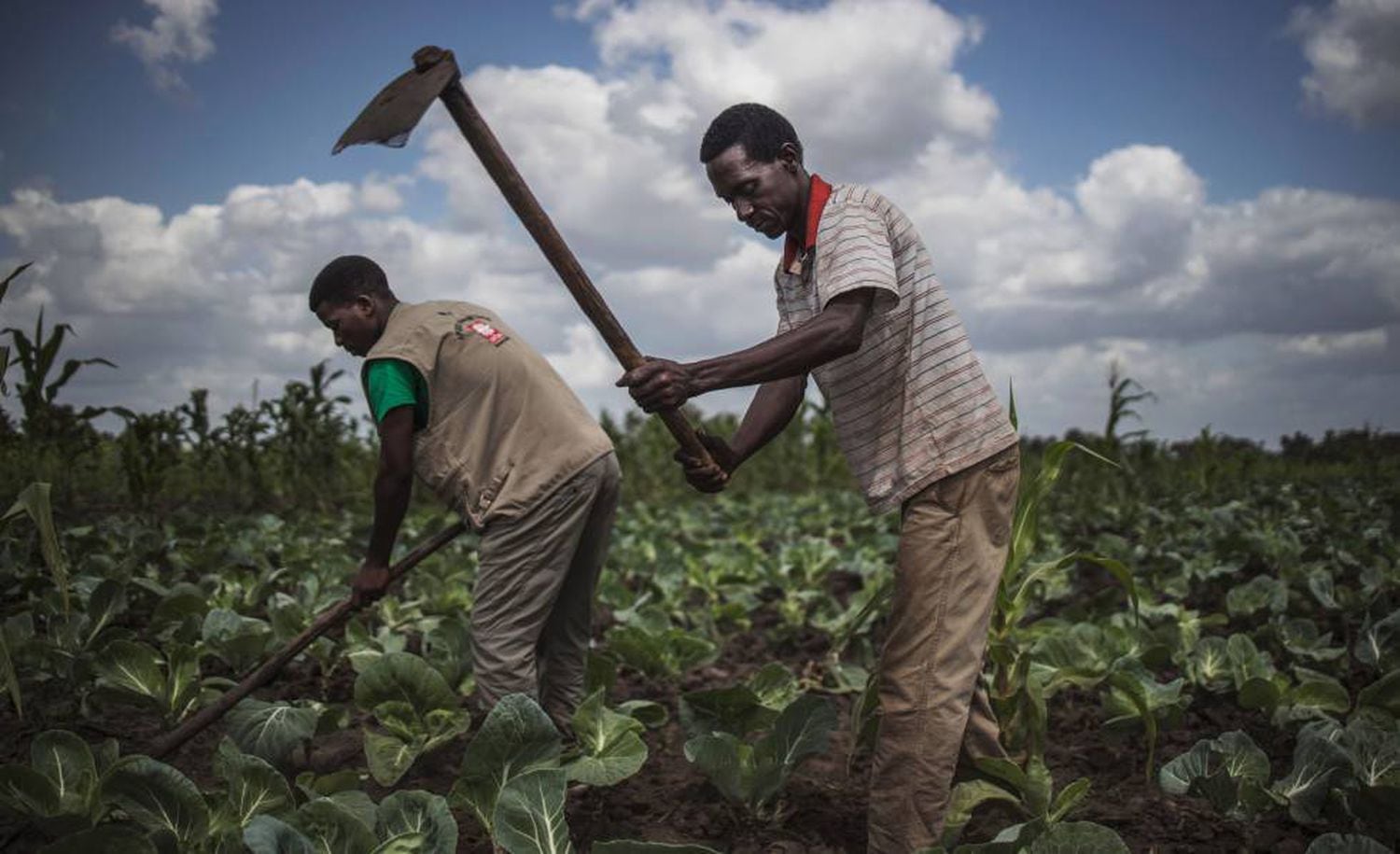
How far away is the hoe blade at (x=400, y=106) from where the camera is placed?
225 cm

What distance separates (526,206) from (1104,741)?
2.71 meters

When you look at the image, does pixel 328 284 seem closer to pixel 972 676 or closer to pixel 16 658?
pixel 16 658

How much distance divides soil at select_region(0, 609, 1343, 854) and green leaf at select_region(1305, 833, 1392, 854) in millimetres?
683

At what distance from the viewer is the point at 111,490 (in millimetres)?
10094

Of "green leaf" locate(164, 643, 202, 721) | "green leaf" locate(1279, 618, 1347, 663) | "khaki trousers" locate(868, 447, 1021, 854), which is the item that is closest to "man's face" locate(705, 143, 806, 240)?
"khaki trousers" locate(868, 447, 1021, 854)

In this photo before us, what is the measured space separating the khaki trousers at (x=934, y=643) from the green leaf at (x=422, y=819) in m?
1.05

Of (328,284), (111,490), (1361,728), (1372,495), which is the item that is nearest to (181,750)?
(328,284)

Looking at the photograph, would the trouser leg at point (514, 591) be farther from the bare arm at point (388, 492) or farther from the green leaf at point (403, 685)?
the bare arm at point (388, 492)

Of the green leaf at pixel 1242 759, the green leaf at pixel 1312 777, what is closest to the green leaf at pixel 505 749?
the green leaf at pixel 1242 759

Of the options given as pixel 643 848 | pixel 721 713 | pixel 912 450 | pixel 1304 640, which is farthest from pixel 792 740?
pixel 1304 640

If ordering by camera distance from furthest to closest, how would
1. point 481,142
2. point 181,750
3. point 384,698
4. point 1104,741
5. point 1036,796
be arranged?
point 1104,741 < point 181,750 < point 384,698 < point 1036,796 < point 481,142

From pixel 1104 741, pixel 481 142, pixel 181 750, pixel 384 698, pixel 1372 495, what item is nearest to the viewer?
pixel 481 142

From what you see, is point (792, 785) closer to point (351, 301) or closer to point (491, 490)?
point (491, 490)

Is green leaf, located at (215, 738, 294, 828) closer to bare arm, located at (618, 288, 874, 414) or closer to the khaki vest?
the khaki vest
